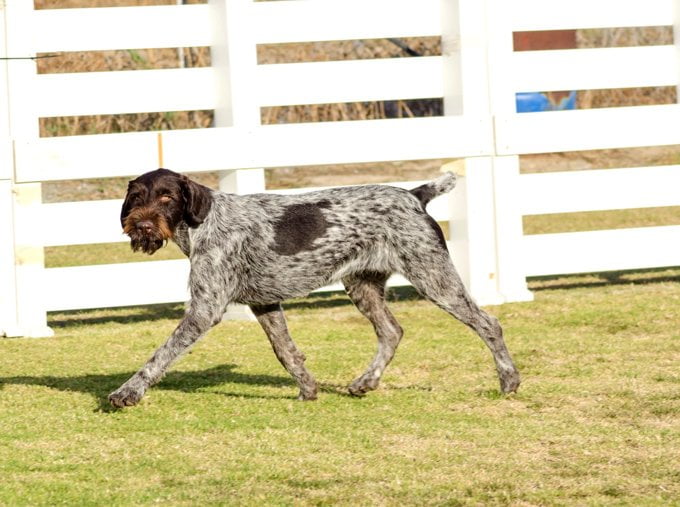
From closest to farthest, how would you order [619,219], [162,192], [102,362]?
1. [162,192]
2. [102,362]
3. [619,219]

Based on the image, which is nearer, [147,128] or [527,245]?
[527,245]

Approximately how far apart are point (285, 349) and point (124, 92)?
11.1 feet

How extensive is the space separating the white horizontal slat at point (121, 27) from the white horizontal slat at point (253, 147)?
71 centimetres

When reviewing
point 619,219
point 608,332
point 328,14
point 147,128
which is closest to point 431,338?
point 608,332

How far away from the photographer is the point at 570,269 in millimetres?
10695

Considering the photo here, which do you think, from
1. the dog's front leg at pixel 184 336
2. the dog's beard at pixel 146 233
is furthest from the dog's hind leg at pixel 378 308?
the dog's beard at pixel 146 233

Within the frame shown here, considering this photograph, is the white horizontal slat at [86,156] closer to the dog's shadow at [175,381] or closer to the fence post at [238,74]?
the fence post at [238,74]

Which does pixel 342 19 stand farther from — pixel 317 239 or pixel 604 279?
pixel 317 239

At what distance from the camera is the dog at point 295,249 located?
7156 mm

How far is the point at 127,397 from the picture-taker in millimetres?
6898

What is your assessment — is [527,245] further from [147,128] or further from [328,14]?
[147,128]

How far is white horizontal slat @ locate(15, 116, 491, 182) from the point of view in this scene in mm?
9734

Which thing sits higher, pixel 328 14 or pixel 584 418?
pixel 328 14

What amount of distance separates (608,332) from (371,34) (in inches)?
115
